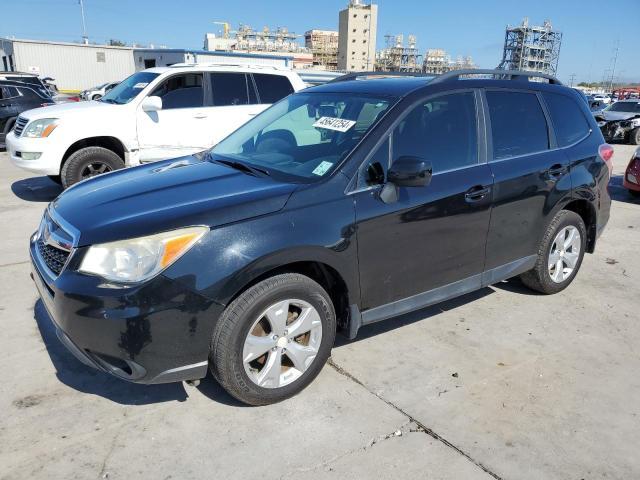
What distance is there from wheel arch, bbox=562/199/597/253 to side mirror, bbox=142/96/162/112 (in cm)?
546

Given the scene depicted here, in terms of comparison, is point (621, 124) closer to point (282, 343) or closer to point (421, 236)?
point (421, 236)

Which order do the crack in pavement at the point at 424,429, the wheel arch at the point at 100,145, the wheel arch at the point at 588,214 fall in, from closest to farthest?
the crack in pavement at the point at 424,429, the wheel arch at the point at 588,214, the wheel arch at the point at 100,145

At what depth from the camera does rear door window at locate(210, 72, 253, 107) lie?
7965 mm

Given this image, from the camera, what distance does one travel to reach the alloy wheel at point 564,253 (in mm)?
4320

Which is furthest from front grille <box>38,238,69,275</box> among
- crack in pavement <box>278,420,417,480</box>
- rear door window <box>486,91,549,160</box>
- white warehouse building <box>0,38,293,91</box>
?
white warehouse building <box>0,38,293,91</box>

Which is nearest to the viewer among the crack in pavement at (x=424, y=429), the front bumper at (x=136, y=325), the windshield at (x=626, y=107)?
the front bumper at (x=136, y=325)

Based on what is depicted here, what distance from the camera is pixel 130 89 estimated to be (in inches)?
308

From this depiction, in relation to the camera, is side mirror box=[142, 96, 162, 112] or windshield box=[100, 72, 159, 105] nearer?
side mirror box=[142, 96, 162, 112]

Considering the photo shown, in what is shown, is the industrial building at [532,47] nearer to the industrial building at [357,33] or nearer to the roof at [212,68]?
the industrial building at [357,33]

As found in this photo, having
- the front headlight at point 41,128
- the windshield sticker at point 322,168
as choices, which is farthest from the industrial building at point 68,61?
the windshield sticker at point 322,168

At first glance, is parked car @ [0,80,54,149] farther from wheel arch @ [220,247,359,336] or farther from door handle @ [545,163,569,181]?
door handle @ [545,163,569,181]

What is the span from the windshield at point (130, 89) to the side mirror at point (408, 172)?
5.83 m

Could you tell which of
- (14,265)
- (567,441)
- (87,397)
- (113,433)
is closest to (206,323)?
(113,433)

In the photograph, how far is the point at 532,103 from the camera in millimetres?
4062
